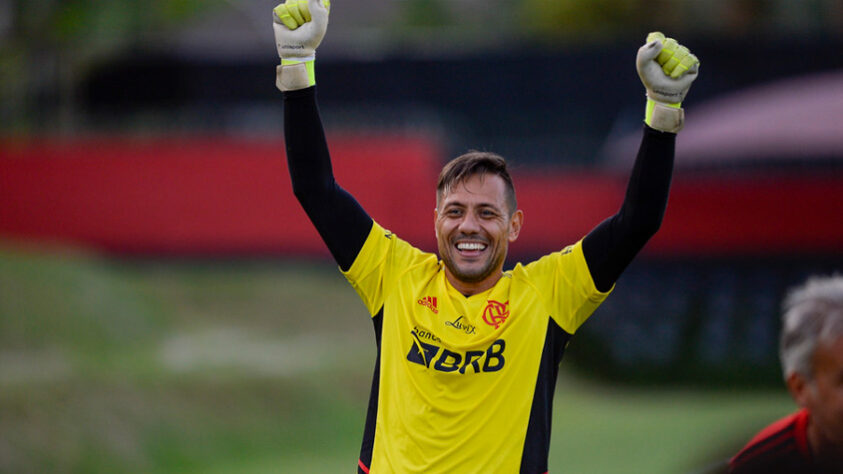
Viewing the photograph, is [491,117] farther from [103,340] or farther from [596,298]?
[596,298]

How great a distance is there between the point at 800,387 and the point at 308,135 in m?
2.07

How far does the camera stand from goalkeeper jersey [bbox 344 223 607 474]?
3744mm

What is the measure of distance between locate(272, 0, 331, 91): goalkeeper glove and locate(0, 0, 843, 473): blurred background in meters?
8.93

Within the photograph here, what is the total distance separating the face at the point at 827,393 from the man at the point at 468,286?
124cm

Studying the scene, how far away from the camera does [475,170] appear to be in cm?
403

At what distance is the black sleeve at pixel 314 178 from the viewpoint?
4.00 metres

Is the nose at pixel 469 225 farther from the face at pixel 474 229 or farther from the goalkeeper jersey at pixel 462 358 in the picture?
the goalkeeper jersey at pixel 462 358

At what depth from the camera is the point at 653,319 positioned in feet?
52.2

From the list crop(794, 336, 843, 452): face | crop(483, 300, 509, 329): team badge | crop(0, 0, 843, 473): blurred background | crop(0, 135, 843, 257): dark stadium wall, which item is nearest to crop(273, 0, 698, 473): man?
crop(483, 300, 509, 329): team badge

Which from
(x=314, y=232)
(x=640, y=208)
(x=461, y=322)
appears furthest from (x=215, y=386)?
(x=640, y=208)

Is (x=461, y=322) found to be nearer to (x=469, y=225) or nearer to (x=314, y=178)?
→ (x=469, y=225)

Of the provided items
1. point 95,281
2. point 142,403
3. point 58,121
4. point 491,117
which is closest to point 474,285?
point 142,403

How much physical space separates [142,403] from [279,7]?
32.7 feet

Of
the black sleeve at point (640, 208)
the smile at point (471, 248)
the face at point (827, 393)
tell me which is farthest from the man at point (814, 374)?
the smile at point (471, 248)
